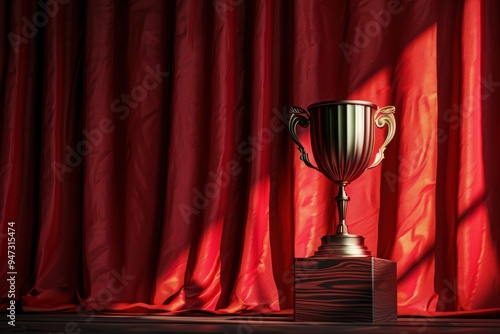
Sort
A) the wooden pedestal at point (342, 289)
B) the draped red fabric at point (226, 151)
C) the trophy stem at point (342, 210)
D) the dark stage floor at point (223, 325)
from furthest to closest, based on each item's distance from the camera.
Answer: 1. the draped red fabric at point (226, 151)
2. the trophy stem at point (342, 210)
3. the wooden pedestal at point (342, 289)
4. the dark stage floor at point (223, 325)

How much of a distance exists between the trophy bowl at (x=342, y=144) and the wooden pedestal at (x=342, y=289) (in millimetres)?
56

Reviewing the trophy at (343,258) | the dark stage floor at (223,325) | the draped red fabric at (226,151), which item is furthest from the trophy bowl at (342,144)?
the draped red fabric at (226,151)

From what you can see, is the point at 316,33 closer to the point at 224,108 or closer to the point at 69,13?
the point at 224,108

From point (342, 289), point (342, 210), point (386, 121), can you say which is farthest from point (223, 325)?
point (386, 121)

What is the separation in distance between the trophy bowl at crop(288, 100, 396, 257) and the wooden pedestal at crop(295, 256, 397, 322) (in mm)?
56

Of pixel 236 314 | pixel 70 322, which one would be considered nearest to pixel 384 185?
pixel 236 314

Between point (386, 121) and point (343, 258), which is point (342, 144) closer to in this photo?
point (386, 121)

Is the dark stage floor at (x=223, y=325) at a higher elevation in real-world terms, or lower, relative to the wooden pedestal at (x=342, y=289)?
lower

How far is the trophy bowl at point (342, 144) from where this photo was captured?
176 centimetres

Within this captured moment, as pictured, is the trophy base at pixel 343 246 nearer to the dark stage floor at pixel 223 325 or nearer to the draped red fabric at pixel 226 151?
the dark stage floor at pixel 223 325

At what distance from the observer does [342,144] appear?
70.6 inches

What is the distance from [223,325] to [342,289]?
0.30m

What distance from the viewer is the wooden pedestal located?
167 centimetres

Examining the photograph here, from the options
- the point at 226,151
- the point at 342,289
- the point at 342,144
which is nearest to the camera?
the point at 342,289
